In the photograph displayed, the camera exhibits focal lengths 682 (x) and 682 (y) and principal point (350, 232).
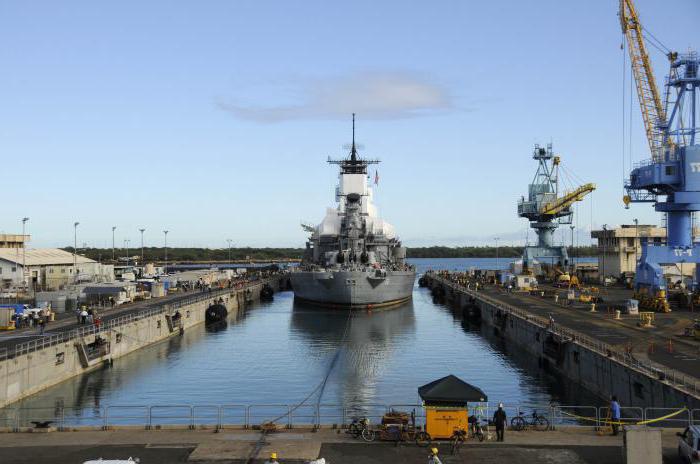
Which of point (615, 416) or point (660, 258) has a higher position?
point (660, 258)

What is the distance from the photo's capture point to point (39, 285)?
295 feet

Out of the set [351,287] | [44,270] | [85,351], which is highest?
[44,270]

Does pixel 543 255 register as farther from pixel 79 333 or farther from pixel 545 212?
pixel 79 333

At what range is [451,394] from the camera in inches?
891

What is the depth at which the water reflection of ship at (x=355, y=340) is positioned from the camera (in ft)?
138

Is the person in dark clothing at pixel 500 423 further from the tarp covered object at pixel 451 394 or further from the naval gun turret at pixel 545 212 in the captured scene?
the naval gun turret at pixel 545 212

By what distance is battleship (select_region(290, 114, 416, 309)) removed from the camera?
84250mm

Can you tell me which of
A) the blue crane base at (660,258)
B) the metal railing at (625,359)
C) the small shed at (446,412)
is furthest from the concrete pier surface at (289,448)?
the blue crane base at (660,258)

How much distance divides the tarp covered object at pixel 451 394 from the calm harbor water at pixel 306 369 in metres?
14.9

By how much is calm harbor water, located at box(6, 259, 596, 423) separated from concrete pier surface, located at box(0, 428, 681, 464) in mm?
12042

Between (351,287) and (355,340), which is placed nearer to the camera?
(355,340)

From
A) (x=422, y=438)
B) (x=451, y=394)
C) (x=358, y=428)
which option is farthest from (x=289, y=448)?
(x=451, y=394)

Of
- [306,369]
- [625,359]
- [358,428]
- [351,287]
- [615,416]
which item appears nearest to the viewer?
[358,428]

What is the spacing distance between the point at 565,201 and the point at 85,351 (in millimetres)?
Result: 102226
